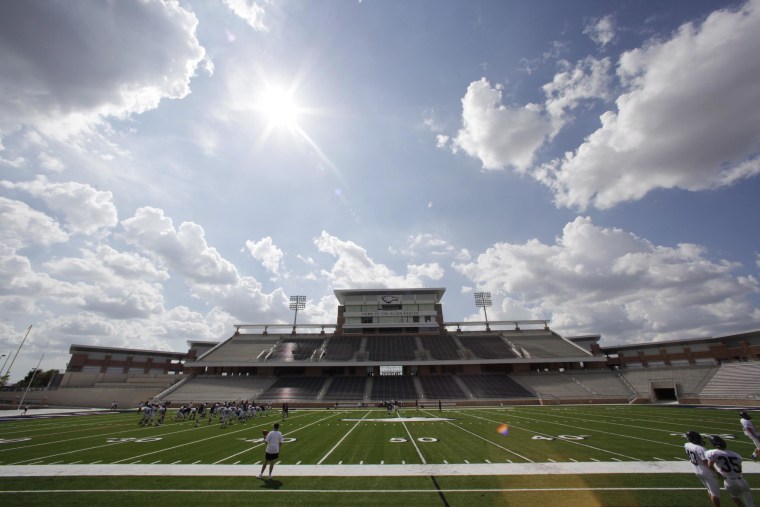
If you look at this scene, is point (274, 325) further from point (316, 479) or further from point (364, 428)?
point (316, 479)

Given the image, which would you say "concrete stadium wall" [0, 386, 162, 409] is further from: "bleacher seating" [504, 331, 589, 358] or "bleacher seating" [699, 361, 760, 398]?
"bleacher seating" [699, 361, 760, 398]

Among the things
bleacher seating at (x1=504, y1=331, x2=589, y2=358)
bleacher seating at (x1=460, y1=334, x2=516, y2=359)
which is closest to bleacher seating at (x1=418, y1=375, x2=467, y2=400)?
bleacher seating at (x1=460, y1=334, x2=516, y2=359)

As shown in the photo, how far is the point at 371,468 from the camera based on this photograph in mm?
11523

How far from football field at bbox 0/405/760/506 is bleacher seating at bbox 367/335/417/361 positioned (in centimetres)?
3603

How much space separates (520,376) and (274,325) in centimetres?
4653

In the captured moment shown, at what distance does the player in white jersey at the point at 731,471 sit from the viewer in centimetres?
650

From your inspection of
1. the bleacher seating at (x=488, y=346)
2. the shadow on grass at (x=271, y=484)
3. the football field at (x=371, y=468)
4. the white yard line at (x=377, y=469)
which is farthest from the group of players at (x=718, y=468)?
the bleacher seating at (x=488, y=346)

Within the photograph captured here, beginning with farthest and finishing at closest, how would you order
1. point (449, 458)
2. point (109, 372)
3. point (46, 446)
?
point (109, 372) → point (46, 446) → point (449, 458)

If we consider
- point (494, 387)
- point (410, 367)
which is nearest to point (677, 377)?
point (494, 387)

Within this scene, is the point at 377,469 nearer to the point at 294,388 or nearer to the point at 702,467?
the point at 702,467

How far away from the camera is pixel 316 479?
1030cm

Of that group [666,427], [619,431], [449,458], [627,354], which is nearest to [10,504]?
[449,458]

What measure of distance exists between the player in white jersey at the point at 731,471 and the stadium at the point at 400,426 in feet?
5.79

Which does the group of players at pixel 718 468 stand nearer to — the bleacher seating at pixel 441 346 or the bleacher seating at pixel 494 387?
the bleacher seating at pixel 494 387
